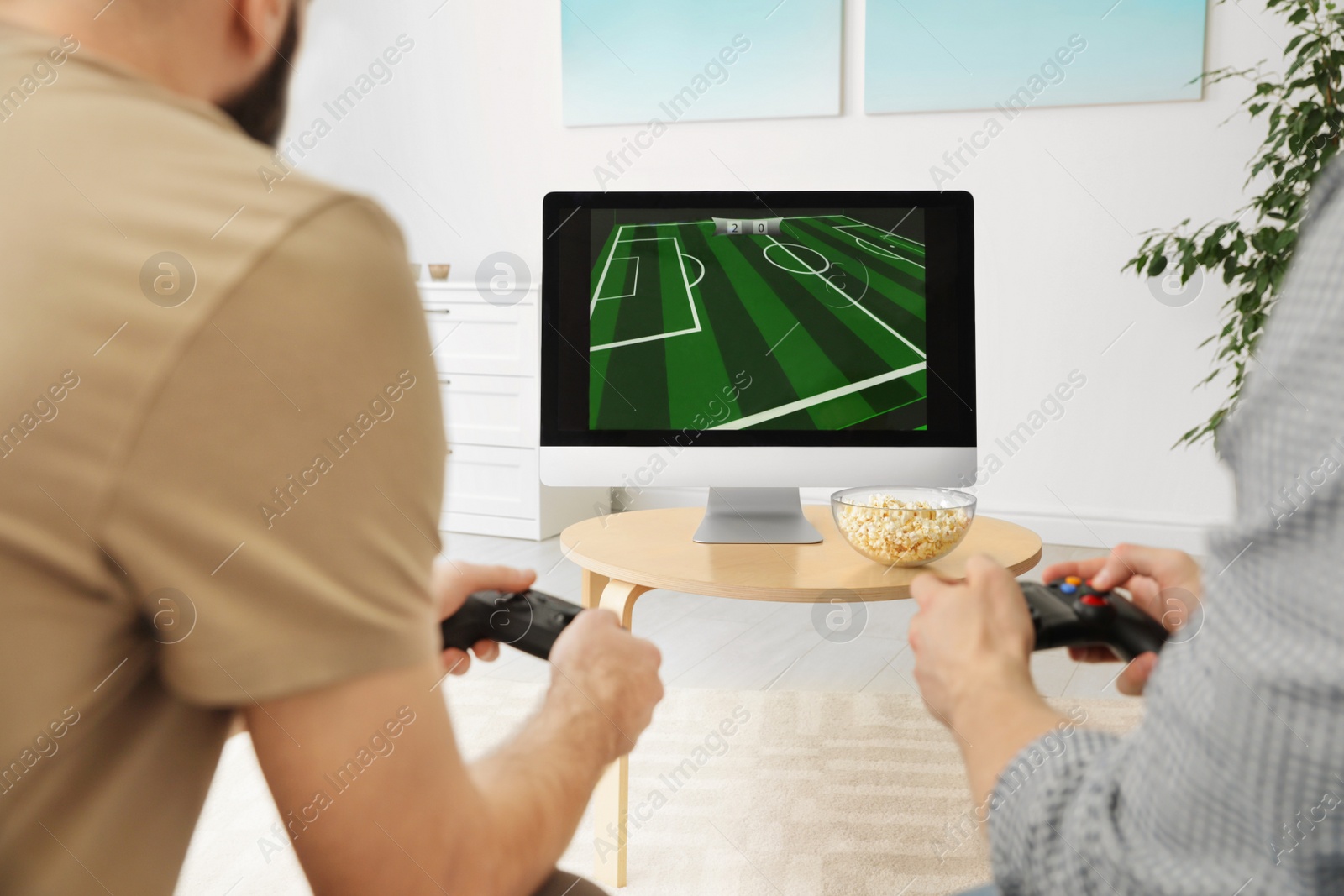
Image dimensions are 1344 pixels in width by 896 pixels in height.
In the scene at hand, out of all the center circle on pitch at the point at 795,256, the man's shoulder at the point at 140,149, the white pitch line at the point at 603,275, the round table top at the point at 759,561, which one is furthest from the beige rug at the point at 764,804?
the man's shoulder at the point at 140,149

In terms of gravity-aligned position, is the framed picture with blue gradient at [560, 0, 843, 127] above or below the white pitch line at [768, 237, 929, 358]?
above

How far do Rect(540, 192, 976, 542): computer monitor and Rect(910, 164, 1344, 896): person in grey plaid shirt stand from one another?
3.57 feet

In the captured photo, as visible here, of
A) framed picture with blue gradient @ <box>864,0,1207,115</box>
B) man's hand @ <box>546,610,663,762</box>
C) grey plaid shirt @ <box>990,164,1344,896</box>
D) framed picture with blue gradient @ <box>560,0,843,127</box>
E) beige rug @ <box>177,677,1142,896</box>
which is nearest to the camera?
grey plaid shirt @ <box>990,164,1344,896</box>

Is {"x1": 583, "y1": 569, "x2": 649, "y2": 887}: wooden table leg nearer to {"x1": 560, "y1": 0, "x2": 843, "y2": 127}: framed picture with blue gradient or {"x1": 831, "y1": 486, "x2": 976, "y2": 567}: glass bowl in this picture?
{"x1": 831, "y1": 486, "x2": 976, "y2": 567}: glass bowl

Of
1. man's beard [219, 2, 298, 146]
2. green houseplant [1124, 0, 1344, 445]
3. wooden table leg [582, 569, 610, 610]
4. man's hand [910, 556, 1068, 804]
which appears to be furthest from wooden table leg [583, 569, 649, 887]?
→ green houseplant [1124, 0, 1344, 445]

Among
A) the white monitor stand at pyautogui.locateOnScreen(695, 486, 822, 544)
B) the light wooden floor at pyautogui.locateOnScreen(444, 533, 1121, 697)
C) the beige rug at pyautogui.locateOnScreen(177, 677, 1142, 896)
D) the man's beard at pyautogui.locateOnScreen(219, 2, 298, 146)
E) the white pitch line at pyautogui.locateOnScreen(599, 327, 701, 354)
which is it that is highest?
the man's beard at pyautogui.locateOnScreen(219, 2, 298, 146)

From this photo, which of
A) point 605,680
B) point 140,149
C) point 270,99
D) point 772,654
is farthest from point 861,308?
point 772,654

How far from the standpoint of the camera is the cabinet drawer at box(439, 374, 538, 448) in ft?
13.1

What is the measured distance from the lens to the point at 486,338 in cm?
402

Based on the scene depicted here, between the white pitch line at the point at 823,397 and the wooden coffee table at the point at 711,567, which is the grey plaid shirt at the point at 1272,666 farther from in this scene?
the white pitch line at the point at 823,397

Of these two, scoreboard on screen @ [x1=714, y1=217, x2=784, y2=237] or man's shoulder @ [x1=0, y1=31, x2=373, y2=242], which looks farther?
Answer: scoreboard on screen @ [x1=714, y1=217, x2=784, y2=237]

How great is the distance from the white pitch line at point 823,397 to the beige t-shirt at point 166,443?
3.85 ft

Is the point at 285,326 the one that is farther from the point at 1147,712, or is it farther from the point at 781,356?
the point at 781,356

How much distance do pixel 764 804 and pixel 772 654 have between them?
84 cm
